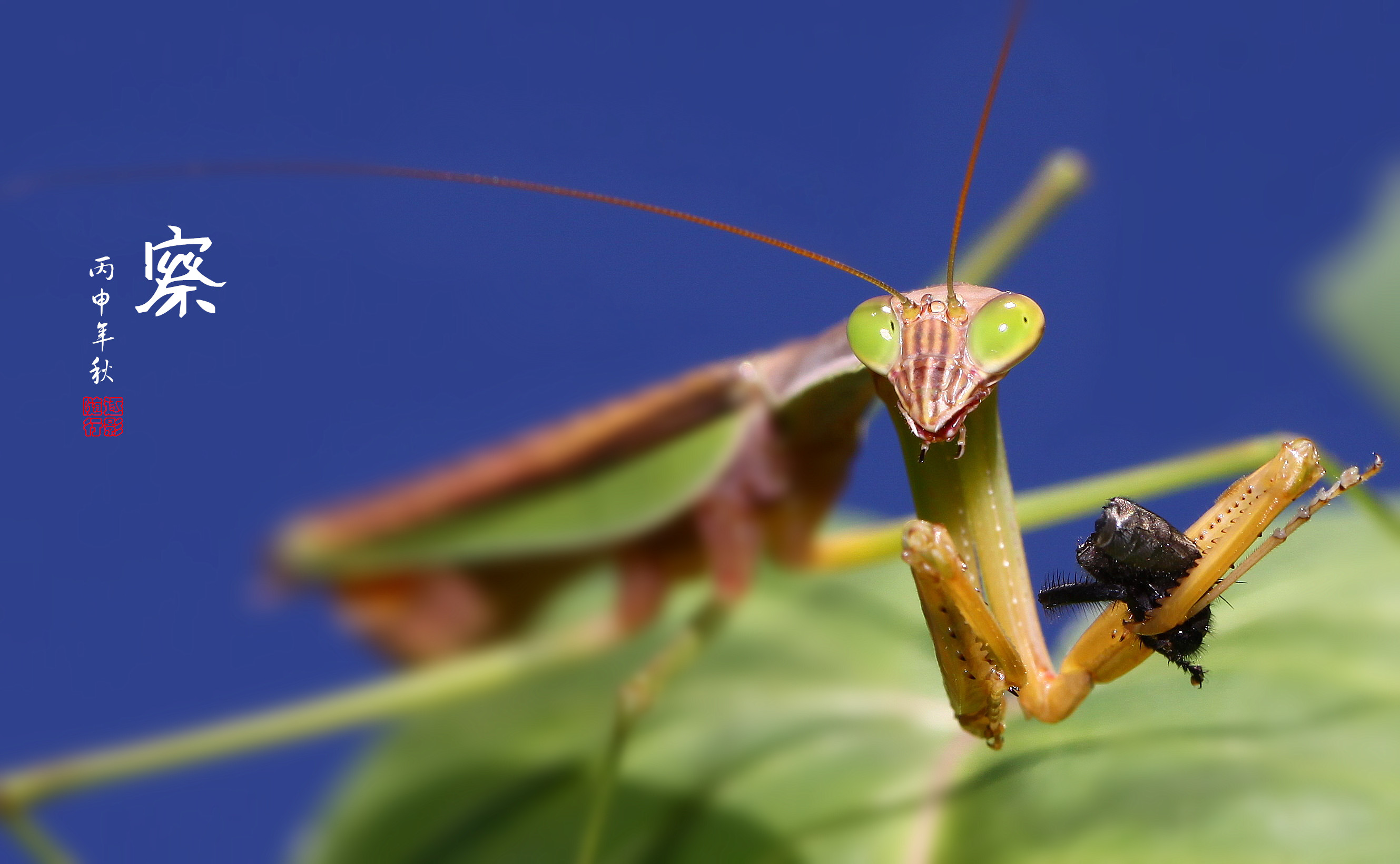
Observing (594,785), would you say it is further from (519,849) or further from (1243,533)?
(1243,533)

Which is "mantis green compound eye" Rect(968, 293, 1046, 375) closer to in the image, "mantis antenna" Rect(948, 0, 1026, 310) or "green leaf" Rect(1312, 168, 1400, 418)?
"mantis antenna" Rect(948, 0, 1026, 310)

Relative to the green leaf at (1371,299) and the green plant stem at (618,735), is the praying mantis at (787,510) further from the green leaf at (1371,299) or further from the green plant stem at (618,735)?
the green leaf at (1371,299)

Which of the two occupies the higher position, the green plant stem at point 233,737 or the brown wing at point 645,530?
the brown wing at point 645,530

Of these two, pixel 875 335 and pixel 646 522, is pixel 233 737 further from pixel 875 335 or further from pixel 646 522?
pixel 875 335

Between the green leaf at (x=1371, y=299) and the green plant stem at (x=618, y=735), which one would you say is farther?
the green leaf at (x=1371, y=299)

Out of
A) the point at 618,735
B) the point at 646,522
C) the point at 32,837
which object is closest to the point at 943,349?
the point at 618,735

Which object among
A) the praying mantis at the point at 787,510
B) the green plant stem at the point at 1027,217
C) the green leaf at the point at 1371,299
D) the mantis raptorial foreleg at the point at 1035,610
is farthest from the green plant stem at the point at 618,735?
the green leaf at the point at 1371,299
